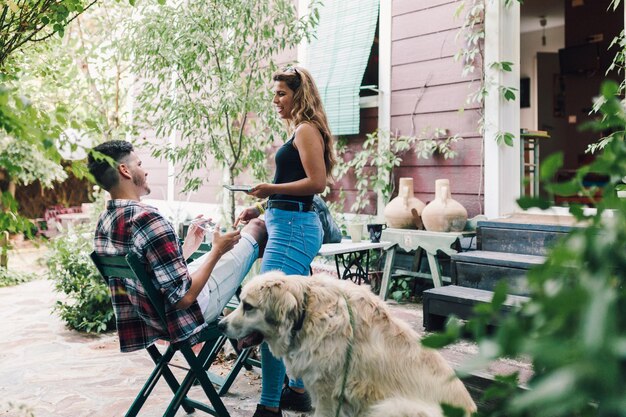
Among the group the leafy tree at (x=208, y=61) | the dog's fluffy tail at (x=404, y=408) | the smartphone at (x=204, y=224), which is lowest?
the dog's fluffy tail at (x=404, y=408)

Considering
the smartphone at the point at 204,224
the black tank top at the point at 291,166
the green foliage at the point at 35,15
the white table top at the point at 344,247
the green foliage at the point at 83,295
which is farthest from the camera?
the green foliage at the point at 83,295

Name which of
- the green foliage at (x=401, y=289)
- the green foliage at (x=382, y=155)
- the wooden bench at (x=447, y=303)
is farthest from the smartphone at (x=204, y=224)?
the green foliage at (x=382, y=155)

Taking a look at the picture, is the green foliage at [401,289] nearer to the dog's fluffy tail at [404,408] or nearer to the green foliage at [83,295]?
the green foliage at [83,295]

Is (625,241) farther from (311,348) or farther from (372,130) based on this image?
(372,130)

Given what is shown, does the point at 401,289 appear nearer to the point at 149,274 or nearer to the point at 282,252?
the point at 282,252

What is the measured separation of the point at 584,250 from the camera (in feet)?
1.70

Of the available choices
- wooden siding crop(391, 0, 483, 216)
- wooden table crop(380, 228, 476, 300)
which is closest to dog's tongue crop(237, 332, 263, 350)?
wooden table crop(380, 228, 476, 300)

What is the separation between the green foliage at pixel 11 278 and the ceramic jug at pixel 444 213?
6714mm

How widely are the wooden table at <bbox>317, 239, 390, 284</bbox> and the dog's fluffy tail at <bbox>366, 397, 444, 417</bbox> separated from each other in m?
2.14

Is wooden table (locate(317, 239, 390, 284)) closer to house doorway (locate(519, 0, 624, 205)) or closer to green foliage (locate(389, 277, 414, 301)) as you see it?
green foliage (locate(389, 277, 414, 301))

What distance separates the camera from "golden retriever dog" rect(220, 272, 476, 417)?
195cm

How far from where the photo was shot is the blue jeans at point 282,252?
2756 mm

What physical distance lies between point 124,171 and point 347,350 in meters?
1.46

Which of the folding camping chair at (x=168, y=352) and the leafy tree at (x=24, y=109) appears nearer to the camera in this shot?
the leafy tree at (x=24, y=109)
